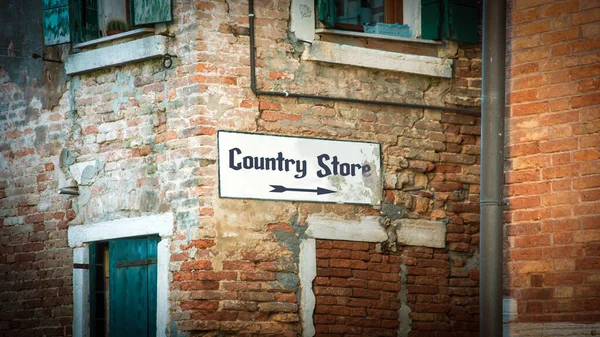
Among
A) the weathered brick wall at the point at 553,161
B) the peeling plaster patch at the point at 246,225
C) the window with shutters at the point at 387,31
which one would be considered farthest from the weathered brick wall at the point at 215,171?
the weathered brick wall at the point at 553,161

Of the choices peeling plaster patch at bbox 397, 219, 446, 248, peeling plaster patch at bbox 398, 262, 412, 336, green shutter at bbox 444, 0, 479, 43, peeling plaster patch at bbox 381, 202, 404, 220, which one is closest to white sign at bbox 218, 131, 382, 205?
peeling plaster patch at bbox 381, 202, 404, 220

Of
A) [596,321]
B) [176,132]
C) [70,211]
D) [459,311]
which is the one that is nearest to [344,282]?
[459,311]

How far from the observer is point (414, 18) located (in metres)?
10.2

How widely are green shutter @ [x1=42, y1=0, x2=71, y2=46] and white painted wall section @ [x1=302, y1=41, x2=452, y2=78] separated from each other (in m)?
2.14

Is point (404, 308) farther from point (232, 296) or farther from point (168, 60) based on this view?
point (168, 60)

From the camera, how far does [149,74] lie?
954 centimetres

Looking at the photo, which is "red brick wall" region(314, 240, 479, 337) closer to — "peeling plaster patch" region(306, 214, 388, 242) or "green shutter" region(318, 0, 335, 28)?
"peeling plaster patch" region(306, 214, 388, 242)

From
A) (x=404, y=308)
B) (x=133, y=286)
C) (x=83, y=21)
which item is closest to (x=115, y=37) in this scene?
(x=83, y=21)

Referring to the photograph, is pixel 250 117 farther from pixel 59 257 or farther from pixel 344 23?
pixel 59 257

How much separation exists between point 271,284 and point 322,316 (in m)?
0.55

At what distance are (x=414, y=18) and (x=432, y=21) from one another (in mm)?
171

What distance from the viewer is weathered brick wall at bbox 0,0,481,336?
29.8 feet

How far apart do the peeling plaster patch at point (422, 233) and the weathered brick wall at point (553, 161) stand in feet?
9.92

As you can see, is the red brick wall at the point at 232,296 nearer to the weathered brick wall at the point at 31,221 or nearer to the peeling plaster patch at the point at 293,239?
the peeling plaster patch at the point at 293,239
